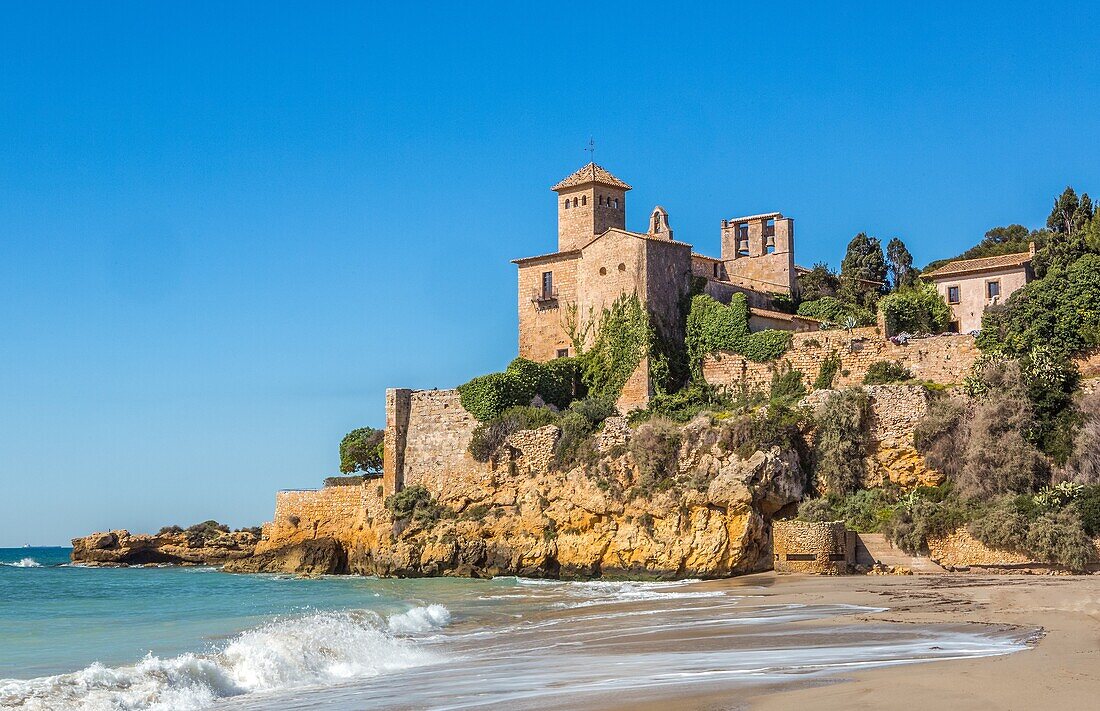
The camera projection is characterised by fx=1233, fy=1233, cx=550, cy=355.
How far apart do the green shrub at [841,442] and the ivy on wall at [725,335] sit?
4640mm

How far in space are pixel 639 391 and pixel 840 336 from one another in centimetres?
643

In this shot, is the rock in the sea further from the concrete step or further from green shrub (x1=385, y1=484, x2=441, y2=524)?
the concrete step

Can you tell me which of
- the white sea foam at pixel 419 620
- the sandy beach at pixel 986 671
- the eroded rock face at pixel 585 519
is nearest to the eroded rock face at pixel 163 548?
the eroded rock face at pixel 585 519

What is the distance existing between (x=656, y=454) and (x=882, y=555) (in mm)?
6769

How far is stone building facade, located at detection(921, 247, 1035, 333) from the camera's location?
142 feet

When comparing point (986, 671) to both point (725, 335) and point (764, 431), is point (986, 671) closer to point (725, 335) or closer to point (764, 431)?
point (764, 431)

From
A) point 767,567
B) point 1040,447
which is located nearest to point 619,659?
point 767,567

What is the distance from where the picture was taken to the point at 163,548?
6197cm

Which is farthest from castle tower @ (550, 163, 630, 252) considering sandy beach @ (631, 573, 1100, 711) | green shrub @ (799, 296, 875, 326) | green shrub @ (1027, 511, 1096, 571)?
sandy beach @ (631, 573, 1100, 711)

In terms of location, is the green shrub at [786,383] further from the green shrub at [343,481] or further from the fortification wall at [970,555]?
the green shrub at [343,481]

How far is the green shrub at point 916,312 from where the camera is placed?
130 ft

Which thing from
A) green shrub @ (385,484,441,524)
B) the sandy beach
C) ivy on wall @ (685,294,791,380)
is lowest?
the sandy beach

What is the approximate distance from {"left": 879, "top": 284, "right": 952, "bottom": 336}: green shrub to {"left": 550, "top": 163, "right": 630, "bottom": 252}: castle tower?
9.83m

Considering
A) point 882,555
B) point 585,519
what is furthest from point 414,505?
point 882,555
